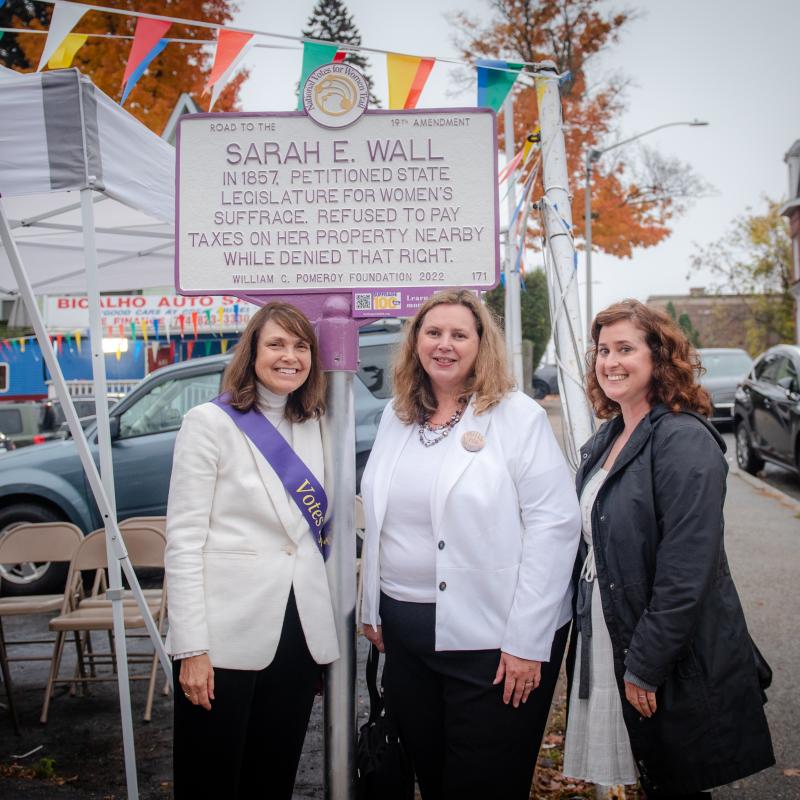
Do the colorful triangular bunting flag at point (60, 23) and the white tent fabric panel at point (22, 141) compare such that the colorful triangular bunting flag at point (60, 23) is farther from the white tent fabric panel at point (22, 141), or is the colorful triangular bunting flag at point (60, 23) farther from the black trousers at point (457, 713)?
the black trousers at point (457, 713)

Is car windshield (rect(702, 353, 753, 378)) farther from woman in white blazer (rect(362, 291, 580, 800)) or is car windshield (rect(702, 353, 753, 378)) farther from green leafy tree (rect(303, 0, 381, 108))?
green leafy tree (rect(303, 0, 381, 108))

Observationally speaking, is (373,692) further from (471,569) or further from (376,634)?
(471,569)

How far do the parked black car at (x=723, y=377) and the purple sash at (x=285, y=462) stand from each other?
1287 cm

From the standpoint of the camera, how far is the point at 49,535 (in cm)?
494

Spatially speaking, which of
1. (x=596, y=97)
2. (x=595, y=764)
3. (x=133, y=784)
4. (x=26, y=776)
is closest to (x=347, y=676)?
(x=595, y=764)

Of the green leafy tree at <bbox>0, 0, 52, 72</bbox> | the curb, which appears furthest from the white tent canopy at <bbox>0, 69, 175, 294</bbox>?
the green leafy tree at <bbox>0, 0, 52, 72</bbox>


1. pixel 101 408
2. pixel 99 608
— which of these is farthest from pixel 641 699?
pixel 99 608

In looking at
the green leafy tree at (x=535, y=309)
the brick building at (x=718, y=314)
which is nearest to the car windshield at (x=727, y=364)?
the brick building at (x=718, y=314)

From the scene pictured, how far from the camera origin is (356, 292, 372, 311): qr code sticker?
2717mm

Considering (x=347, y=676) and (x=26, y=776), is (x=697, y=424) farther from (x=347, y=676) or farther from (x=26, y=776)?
(x=26, y=776)

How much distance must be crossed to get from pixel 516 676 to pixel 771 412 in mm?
8638

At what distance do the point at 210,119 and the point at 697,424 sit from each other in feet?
6.00

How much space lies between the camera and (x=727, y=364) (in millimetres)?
16844

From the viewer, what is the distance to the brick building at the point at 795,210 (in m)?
30.0
